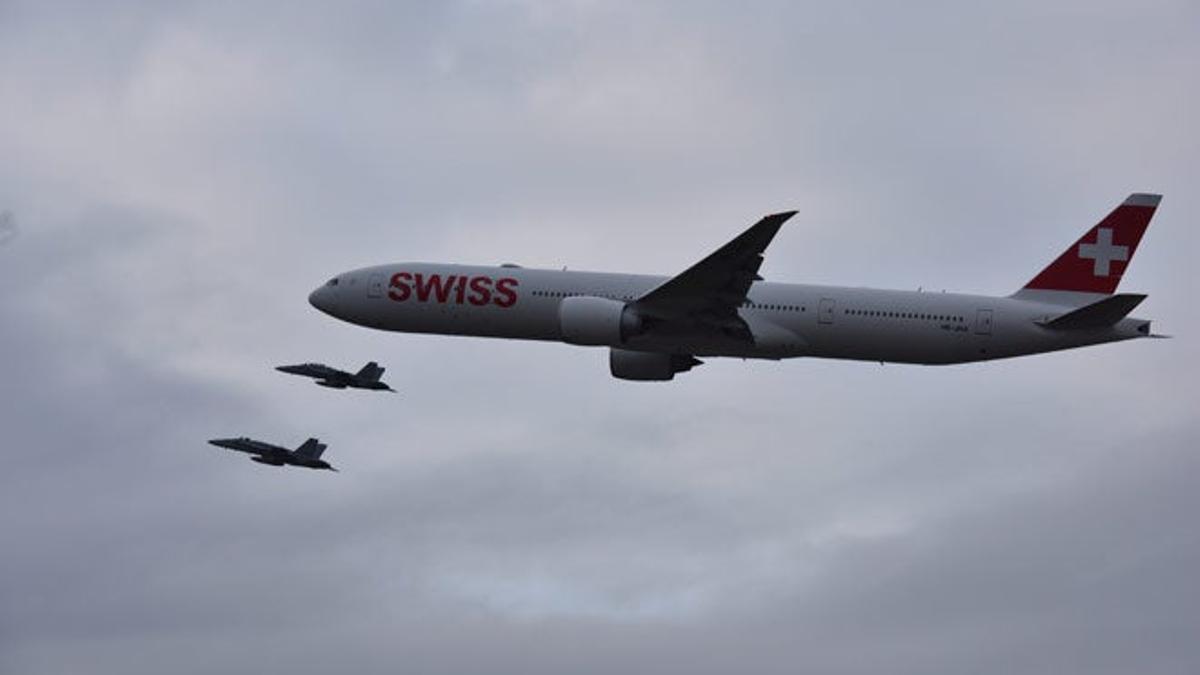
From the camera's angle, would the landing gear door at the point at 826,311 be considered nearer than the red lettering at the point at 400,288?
Yes

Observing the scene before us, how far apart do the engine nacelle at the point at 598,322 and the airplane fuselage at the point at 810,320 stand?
0.90 ft

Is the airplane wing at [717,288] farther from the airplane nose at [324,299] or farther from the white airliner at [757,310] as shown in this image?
the airplane nose at [324,299]

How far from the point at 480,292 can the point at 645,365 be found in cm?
728

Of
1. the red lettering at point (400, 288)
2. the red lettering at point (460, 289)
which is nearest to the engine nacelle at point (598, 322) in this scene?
the red lettering at point (460, 289)

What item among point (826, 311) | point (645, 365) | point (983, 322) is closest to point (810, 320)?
point (826, 311)

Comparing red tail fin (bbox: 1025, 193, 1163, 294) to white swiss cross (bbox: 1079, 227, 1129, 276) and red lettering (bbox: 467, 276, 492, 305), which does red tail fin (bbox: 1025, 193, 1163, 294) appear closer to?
white swiss cross (bbox: 1079, 227, 1129, 276)

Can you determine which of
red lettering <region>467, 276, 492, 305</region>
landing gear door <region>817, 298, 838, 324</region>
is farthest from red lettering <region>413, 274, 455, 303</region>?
landing gear door <region>817, 298, 838, 324</region>

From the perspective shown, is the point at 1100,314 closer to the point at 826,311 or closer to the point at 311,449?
the point at 826,311

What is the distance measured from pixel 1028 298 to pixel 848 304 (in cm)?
733

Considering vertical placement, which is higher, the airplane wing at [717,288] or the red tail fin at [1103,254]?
the red tail fin at [1103,254]

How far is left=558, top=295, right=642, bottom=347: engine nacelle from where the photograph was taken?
66688 mm

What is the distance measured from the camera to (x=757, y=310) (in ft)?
225

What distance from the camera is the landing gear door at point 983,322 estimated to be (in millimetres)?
67312

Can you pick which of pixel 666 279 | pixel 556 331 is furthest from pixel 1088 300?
pixel 556 331
